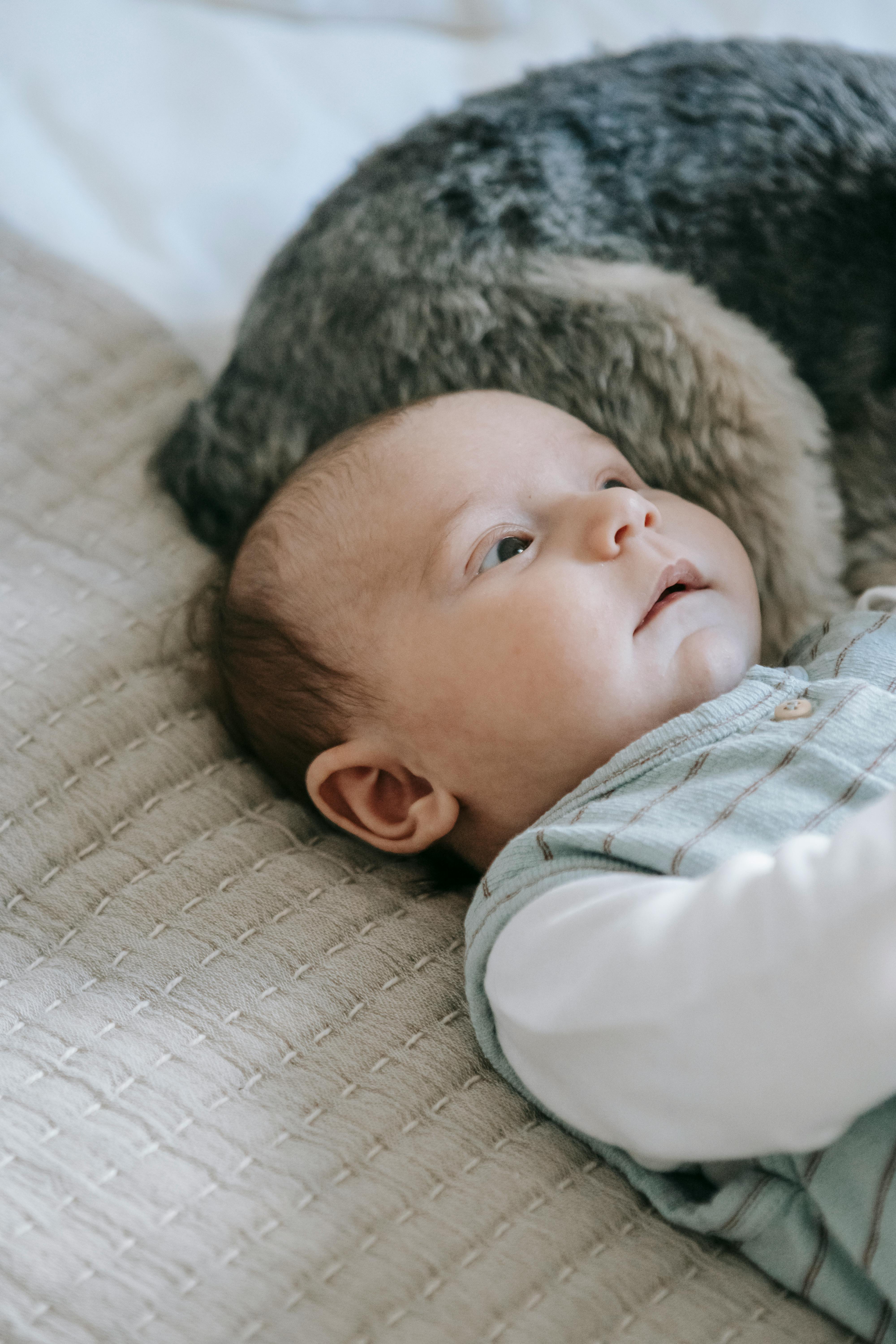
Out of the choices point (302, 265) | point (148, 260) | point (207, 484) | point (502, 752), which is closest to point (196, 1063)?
point (502, 752)

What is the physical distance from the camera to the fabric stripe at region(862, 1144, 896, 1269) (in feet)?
2.05

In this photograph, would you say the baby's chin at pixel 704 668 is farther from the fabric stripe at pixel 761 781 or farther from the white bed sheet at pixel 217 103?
the white bed sheet at pixel 217 103

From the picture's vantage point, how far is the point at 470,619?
2.77 feet

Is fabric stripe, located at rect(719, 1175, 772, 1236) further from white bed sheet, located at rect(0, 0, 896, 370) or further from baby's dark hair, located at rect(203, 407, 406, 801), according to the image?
white bed sheet, located at rect(0, 0, 896, 370)

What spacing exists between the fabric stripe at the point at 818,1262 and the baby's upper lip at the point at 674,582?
16.4 inches

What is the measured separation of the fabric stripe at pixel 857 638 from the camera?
877 mm

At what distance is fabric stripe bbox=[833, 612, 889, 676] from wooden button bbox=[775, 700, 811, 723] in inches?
3.0

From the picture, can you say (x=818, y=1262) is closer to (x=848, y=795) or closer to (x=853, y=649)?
(x=848, y=795)

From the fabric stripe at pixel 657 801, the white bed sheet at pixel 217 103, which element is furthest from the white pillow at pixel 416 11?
the fabric stripe at pixel 657 801

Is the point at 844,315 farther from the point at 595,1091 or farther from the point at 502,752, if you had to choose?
the point at 595,1091

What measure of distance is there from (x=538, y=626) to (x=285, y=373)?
0.44m

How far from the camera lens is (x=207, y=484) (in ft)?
3.75

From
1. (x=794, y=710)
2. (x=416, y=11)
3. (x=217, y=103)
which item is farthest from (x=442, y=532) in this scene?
(x=416, y=11)

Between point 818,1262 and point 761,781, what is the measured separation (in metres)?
0.29
